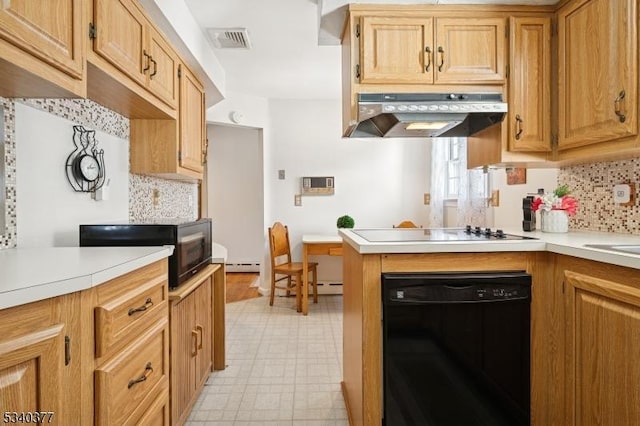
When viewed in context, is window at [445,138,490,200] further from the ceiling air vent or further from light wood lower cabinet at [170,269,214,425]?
light wood lower cabinet at [170,269,214,425]

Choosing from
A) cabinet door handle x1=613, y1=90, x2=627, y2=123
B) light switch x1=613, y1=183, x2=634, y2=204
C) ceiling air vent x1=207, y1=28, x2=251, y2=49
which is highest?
ceiling air vent x1=207, y1=28, x2=251, y2=49

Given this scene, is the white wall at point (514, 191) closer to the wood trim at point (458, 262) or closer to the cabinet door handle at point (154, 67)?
the wood trim at point (458, 262)

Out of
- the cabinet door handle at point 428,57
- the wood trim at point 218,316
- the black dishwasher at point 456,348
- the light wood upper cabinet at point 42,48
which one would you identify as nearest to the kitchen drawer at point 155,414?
the black dishwasher at point 456,348

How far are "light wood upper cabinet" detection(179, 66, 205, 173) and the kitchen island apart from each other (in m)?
1.47

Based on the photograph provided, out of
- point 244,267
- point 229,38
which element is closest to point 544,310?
point 229,38

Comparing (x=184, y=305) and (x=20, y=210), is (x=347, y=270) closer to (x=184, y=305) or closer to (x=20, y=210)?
(x=184, y=305)

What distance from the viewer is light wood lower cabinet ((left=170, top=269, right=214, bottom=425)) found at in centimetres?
170

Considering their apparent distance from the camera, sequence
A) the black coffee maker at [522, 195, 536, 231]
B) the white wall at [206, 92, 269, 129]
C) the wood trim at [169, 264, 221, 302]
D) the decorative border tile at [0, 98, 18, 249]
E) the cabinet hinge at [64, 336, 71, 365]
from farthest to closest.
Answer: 1. the white wall at [206, 92, 269, 129]
2. the black coffee maker at [522, 195, 536, 231]
3. the wood trim at [169, 264, 221, 302]
4. the decorative border tile at [0, 98, 18, 249]
5. the cabinet hinge at [64, 336, 71, 365]

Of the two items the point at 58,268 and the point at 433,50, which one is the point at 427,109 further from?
the point at 58,268

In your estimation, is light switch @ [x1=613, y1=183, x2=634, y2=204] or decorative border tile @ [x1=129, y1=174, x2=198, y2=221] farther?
decorative border tile @ [x1=129, y1=174, x2=198, y2=221]

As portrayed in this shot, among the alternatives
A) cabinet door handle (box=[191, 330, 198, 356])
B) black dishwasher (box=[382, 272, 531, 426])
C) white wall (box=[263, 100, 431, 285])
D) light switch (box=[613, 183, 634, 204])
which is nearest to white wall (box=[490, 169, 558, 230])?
light switch (box=[613, 183, 634, 204])

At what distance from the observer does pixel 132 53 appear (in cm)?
168

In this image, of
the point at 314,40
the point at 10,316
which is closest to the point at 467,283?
the point at 10,316

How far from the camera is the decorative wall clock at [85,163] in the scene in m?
1.75
